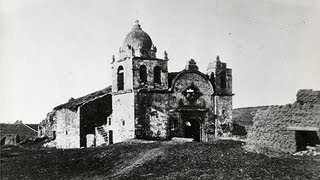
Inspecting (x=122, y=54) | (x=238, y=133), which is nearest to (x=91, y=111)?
(x=122, y=54)

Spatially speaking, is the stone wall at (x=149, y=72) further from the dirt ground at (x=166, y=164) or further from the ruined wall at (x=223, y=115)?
the dirt ground at (x=166, y=164)

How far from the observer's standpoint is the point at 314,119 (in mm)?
12555

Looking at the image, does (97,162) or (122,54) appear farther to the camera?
(122,54)

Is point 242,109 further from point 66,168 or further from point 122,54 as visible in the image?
point 66,168

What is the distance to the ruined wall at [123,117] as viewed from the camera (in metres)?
22.0

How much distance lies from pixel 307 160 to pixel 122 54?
15.0m

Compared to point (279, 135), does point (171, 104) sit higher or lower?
higher

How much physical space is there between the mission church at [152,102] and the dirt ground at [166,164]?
4999mm

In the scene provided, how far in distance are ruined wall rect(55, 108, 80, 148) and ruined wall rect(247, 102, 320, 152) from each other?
1495 cm

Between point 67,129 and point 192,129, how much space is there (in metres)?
9.86

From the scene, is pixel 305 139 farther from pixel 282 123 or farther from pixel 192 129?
pixel 192 129

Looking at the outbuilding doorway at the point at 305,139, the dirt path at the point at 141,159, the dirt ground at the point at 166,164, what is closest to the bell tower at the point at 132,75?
the dirt ground at the point at 166,164

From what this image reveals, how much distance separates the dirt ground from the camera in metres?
10.5

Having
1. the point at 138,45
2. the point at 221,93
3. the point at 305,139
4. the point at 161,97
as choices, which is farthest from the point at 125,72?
the point at 305,139
